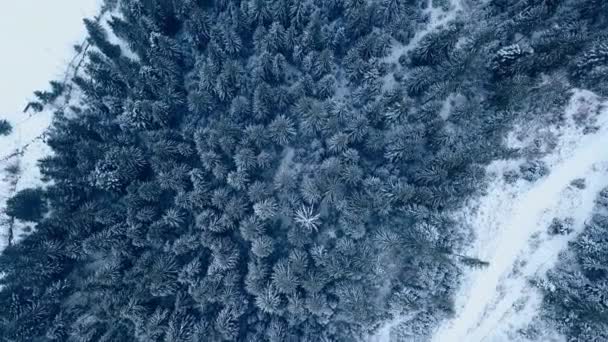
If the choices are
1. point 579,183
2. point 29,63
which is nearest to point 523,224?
point 579,183

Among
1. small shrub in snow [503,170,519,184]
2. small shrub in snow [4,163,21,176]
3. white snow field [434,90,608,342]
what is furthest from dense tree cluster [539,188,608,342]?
small shrub in snow [4,163,21,176]

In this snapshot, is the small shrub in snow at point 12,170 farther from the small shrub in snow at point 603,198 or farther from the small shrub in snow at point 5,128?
the small shrub in snow at point 603,198

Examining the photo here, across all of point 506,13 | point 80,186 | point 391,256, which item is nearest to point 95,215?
point 80,186

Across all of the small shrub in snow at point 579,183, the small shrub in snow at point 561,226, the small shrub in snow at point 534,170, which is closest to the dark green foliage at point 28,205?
the small shrub in snow at point 534,170

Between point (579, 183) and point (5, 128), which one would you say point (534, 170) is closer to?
point (579, 183)

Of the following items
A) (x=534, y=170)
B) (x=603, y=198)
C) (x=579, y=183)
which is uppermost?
(x=534, y=170)
